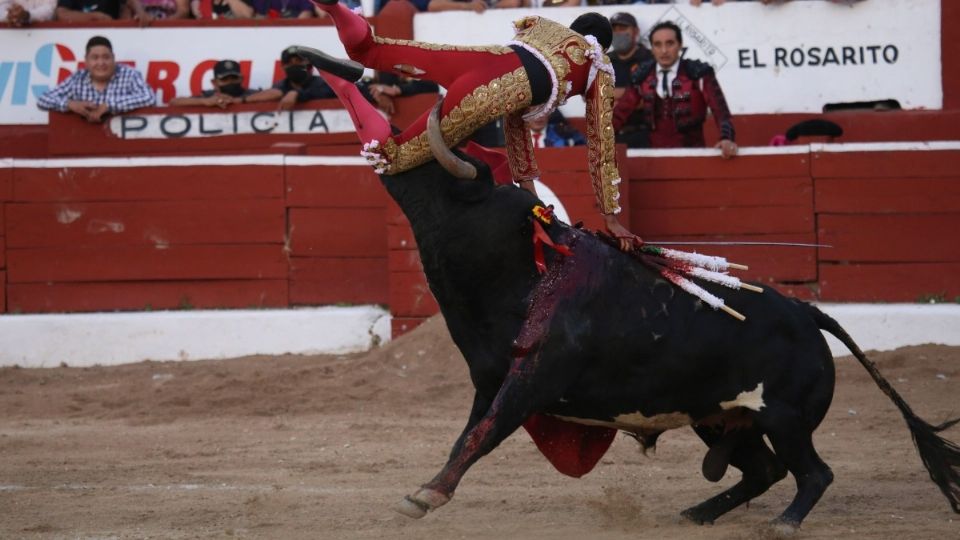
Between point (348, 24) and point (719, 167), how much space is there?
467 cm

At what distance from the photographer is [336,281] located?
9.05 meters

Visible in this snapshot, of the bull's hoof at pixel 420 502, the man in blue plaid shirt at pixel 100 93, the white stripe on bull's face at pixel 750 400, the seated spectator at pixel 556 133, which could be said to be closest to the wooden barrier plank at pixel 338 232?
the seated spectator at pixel 556 133

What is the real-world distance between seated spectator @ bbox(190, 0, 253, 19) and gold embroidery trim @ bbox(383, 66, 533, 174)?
5.49 metres

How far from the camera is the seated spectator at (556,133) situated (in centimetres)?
888

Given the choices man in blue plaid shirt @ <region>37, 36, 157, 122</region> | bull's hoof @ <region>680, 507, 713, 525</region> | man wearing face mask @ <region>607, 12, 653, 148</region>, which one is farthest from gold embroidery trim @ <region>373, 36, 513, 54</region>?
man in blue plaid shirt @ <region>37, 36, 157, 122</region>

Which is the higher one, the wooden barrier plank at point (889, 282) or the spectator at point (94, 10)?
the spectator at point (94, 10)

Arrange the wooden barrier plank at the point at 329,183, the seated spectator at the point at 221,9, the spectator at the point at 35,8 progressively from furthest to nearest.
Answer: the seated spectator at the point at 221,9, the spectator at the point at 35,8, the wooden barrier plank at the point at 329,183

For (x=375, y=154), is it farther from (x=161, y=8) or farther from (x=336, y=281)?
(x=161, y=8)

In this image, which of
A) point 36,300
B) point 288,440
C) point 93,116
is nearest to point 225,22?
point 93,116

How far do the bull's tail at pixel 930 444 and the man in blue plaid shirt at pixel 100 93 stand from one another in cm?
557

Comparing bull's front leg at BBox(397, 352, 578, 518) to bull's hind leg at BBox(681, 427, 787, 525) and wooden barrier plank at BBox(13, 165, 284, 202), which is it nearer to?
bull's hind leg at BBox(681, 427, 787, 525)

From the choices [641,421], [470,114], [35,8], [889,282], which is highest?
[35,8]

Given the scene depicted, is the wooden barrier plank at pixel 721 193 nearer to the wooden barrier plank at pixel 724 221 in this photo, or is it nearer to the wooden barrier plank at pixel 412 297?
the wooden barrier plank at pixel 724 221

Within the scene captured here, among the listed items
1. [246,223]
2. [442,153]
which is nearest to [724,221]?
[246,223]
